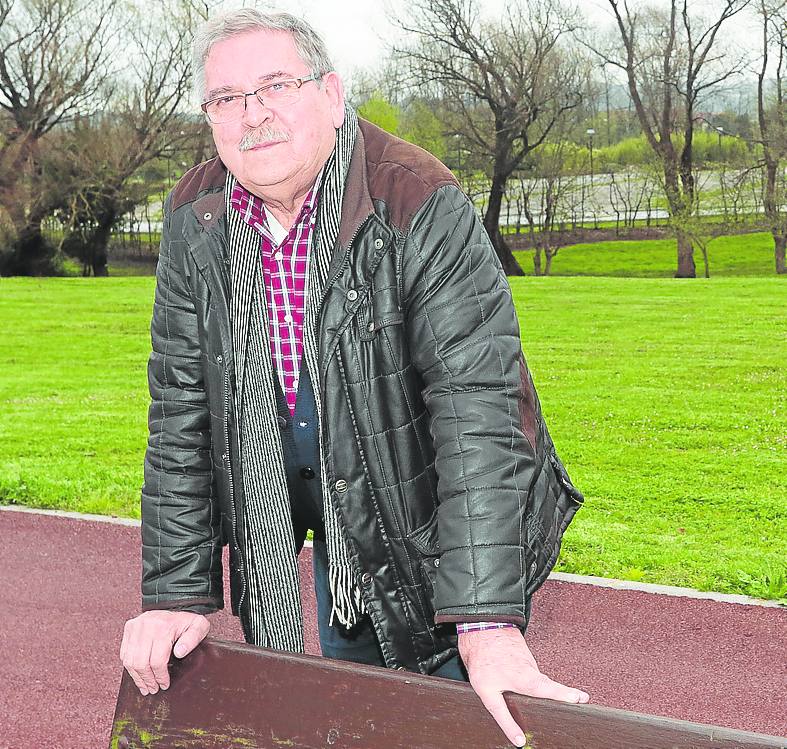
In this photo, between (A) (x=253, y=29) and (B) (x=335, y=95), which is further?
(B) (x=335, y=95)

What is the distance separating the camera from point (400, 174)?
7.13 feet

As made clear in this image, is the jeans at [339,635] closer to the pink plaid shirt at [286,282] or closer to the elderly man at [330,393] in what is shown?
the elderly man at [330,393]

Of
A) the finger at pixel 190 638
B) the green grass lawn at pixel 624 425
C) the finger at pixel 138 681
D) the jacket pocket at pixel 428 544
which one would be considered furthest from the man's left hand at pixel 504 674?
the green grass lawn at pixel 624 425

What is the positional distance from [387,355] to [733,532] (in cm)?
514

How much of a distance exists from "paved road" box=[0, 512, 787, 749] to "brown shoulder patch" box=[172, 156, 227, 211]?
2.54 m

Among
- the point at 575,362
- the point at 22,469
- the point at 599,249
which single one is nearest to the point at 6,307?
the point at 575,362

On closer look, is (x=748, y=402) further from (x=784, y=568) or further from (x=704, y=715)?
(x=704, y=715)

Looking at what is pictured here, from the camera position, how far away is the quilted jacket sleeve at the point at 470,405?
6.34 feet

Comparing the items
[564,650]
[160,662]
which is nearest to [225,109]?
[160,662]

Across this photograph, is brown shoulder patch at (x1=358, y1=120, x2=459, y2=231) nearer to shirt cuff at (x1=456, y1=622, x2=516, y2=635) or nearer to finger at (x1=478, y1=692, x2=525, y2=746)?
shirt cuff at (x1=456, y1=622, x2=516, y2=635)

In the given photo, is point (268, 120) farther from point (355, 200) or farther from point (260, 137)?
point (355, 200)

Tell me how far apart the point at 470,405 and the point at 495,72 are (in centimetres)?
3729

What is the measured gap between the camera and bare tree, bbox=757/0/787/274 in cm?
3478

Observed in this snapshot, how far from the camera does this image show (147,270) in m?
42.3
